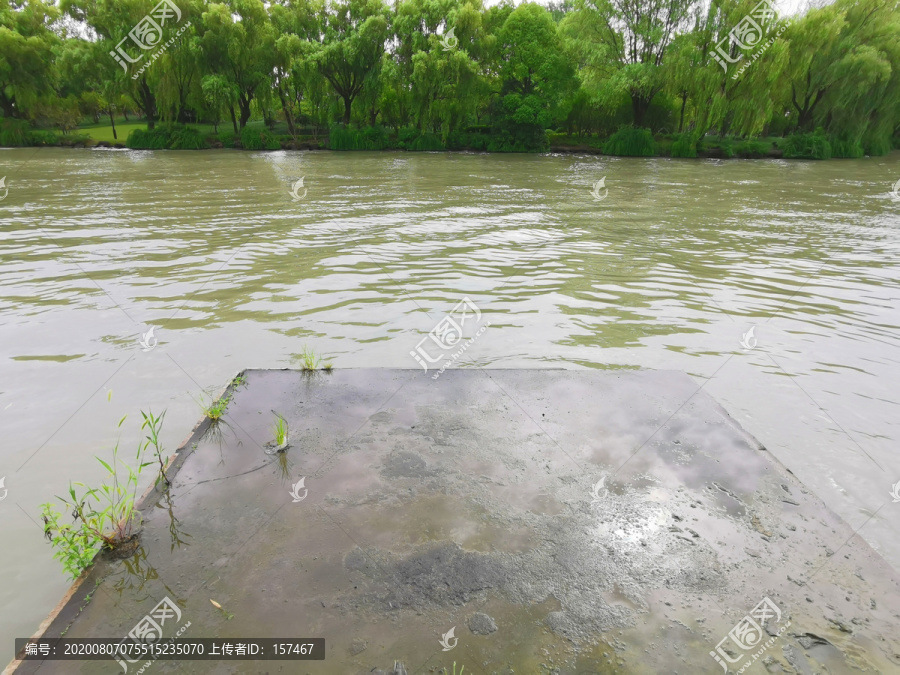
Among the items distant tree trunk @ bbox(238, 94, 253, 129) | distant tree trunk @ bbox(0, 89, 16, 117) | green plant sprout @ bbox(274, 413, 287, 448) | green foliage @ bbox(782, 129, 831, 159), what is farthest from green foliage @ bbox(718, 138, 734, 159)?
distant tree trunk @ bbox(0, 89, 16, 117)

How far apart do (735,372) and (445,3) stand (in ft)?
105

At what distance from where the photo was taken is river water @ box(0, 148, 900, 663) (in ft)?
12.8

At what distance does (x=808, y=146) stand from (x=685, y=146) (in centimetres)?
731

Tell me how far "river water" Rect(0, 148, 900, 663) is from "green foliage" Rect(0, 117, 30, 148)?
85.9ft

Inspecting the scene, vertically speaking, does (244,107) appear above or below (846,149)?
above

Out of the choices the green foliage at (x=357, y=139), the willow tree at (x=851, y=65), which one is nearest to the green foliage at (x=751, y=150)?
the willow tree at (x=851, y=65)

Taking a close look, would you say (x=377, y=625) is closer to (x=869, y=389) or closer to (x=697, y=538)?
(x=697, y=538)

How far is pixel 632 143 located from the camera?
30.8 metres

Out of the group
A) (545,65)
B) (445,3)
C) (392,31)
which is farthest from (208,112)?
(545,65)

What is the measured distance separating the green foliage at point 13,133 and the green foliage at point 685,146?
4336 cm

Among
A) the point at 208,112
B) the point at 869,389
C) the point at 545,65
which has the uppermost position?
the point at 545,65

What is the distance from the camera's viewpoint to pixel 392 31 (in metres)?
31.5

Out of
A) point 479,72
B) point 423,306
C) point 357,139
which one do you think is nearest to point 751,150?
point 479,72

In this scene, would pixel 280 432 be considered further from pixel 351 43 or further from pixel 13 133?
pixel 13 133
